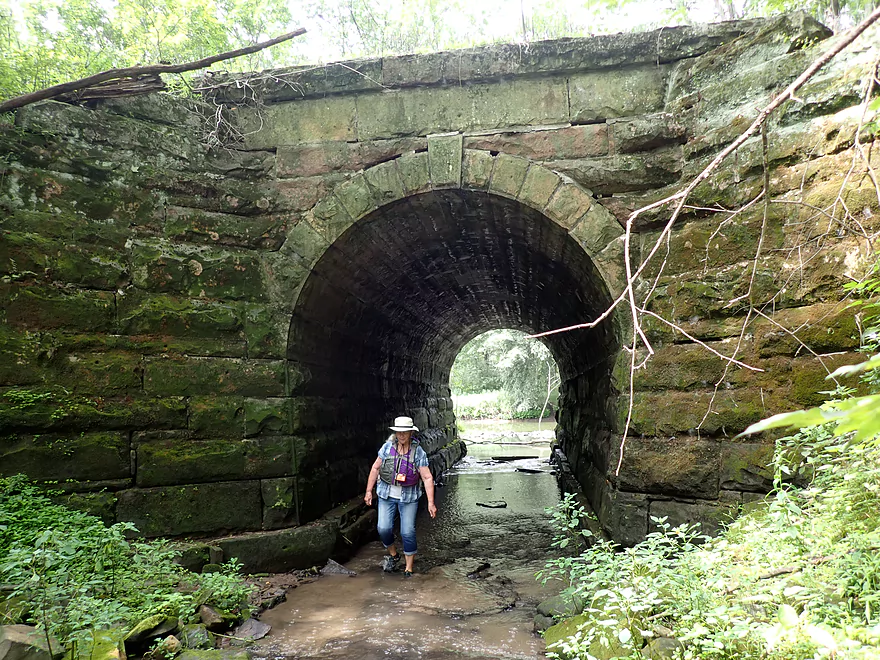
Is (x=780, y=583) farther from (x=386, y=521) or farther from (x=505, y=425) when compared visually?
(x=505, y=425)

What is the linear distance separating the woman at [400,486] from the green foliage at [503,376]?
12.0 meters

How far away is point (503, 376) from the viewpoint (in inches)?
1003

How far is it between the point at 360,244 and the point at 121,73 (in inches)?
108

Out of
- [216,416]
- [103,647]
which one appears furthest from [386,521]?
[103,647]

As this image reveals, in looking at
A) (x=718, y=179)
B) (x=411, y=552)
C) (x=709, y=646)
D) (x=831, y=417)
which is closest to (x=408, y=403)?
(x=411, y=552)

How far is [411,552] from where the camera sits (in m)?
5.90

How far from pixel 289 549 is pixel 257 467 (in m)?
0.89

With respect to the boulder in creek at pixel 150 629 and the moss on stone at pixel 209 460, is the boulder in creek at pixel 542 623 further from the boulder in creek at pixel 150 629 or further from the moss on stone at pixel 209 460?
the moss on stone at pixel 209 460

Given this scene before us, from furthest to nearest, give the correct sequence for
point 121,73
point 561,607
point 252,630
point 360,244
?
point 360,244 < point 121,73 < point 561,607 < point 252,630

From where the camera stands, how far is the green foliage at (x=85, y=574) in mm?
3225

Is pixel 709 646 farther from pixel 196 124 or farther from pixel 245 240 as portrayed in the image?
pixel 196 124

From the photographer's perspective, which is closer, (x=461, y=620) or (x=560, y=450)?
(x=461, y=620)

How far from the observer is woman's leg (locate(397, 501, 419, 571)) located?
19.4ft

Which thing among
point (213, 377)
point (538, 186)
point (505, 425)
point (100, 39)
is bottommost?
point (505, 425)
